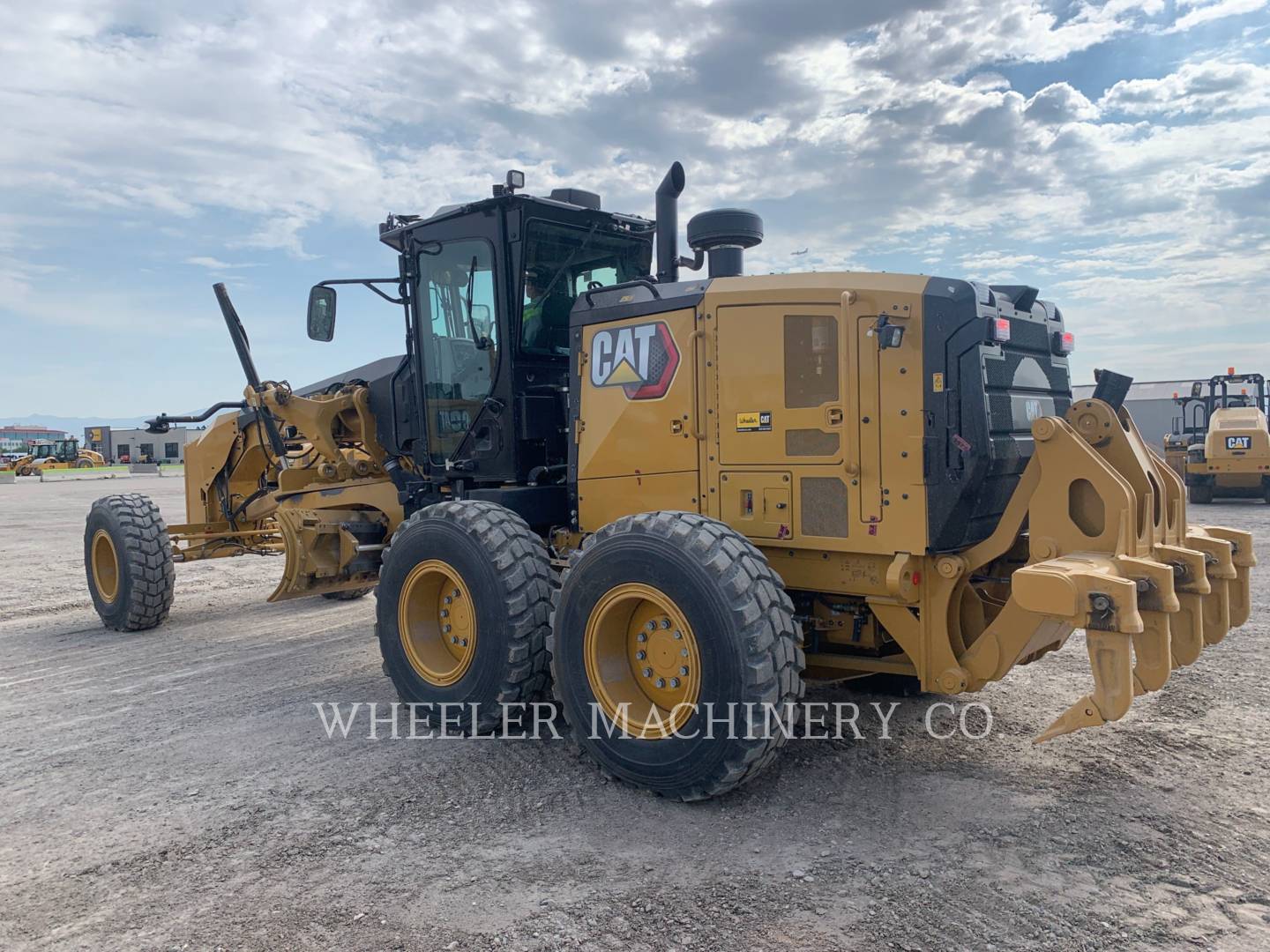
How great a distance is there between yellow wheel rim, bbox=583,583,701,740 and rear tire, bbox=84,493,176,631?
5.74 meters

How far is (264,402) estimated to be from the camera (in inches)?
333

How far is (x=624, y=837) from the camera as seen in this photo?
394cm

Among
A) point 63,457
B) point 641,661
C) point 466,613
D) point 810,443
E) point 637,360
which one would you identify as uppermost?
point 637,360

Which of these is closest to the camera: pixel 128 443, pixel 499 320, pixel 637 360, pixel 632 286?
pixel 637 360

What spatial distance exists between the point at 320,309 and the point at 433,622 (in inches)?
98.0

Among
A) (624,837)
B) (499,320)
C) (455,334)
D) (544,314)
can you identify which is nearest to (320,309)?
(455,334)

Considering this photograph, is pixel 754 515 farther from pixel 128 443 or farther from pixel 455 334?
pixel 128 443

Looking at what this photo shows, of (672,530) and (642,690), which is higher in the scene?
(672,530)

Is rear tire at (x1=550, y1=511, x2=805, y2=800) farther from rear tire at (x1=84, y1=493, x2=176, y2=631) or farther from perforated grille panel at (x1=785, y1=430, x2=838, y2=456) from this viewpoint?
rear tire at (x1=84, y1=493, x2=176, y2=631)

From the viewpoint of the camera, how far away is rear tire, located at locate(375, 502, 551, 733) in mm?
4953

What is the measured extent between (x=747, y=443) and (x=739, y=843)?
1843 millimetres

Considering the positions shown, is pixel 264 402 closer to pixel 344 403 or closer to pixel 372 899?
pixel 344 403

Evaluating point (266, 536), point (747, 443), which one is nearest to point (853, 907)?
point (747, 443)

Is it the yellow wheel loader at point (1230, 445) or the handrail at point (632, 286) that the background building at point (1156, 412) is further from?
the handrail at point (632, 286)
